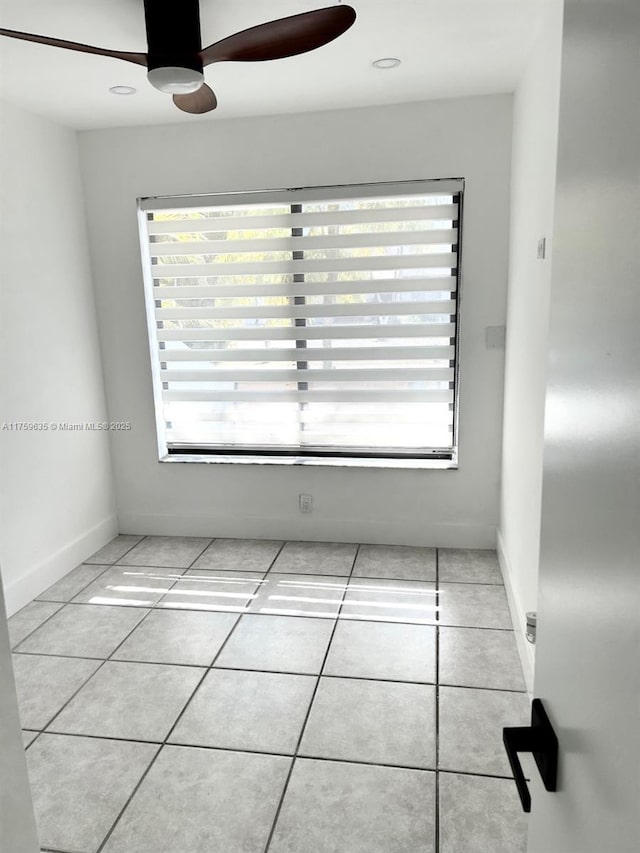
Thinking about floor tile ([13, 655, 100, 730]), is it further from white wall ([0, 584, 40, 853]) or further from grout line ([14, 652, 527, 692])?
white wall ([0, 584, 40, 853])

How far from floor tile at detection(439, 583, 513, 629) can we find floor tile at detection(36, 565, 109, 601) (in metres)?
1.95

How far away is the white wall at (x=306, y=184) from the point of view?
3383mm

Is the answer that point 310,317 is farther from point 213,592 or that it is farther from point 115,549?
point 115,549

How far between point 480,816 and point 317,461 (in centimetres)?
230

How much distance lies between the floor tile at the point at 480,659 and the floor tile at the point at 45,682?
1.49m

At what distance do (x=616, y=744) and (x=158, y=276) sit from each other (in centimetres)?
372

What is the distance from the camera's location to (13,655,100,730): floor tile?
2354mm

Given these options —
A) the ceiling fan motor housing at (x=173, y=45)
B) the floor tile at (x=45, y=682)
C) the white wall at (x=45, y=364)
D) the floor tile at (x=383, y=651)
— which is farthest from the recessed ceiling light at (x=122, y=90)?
A: the floor tile at (x=383, y=651)

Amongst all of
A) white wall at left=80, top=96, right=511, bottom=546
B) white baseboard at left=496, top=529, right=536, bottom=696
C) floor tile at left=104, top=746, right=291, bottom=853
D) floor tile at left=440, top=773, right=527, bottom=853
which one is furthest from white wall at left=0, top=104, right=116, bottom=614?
white baseboard at left=496, top=529, right=536, bottom=696

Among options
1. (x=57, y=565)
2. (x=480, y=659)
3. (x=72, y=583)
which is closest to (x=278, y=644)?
(x=480, y=659)

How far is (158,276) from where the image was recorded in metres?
3.85

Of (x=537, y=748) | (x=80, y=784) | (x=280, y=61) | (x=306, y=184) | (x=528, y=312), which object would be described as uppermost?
(x=280, y=61)

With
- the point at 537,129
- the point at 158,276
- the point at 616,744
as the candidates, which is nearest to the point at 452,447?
the point at 537,129

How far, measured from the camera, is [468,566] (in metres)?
3.52
